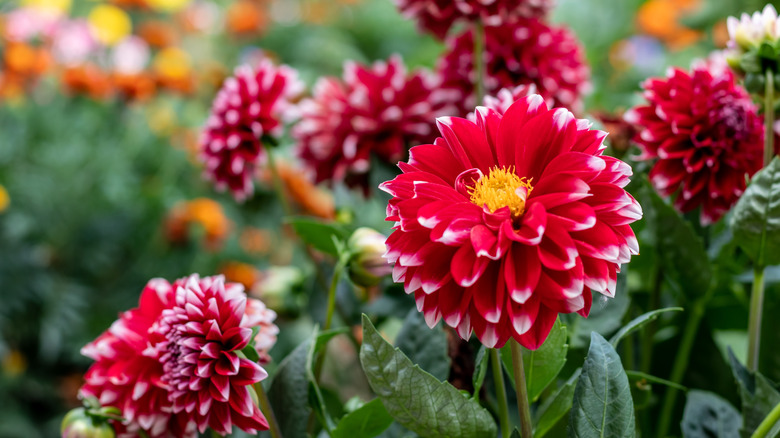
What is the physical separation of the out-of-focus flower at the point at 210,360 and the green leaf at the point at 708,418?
0.23 m

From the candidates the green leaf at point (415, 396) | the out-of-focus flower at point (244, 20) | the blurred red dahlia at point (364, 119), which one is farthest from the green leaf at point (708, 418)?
the out-of-focus flower at point (244, 20)

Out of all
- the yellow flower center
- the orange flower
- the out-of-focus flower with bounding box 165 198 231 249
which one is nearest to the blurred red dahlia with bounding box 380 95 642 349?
the yellow flower center

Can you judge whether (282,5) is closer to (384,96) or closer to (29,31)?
(29,31)

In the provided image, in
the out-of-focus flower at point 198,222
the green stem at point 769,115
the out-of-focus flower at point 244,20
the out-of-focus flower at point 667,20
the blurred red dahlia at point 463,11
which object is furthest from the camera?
the out-of-focus flower at point 244,20

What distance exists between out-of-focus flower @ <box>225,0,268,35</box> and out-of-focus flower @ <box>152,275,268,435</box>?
1228 millimetres

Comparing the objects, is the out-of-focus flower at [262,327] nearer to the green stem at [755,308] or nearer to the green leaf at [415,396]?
the green leaf at [415,396]

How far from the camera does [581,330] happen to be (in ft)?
1.30

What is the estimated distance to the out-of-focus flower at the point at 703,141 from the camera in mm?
392

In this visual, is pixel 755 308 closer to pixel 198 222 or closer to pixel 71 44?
pixel 198 222

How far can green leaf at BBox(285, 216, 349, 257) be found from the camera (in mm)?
432

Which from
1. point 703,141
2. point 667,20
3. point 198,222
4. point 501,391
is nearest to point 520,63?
point 703,141

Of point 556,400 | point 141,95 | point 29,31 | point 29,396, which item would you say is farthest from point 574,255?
point 29,31

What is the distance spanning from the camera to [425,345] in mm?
379

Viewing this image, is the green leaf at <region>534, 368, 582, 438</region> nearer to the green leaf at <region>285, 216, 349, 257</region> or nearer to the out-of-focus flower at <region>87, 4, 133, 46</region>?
the green leaf at <region>285, 216, 349, 257</region>
